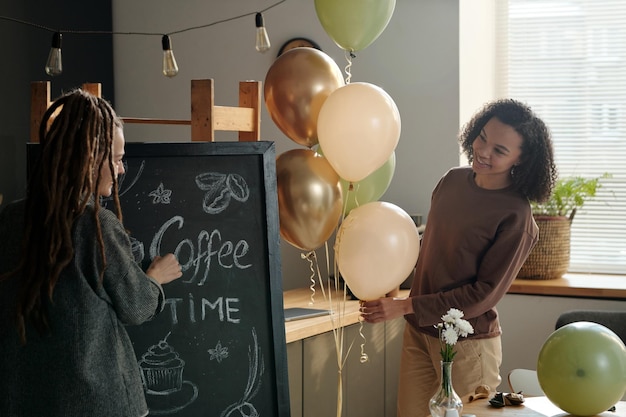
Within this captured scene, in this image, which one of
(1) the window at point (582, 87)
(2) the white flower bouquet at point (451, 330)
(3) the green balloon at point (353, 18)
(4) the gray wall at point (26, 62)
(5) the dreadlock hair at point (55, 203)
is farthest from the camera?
(1) the window at point (582, 87)

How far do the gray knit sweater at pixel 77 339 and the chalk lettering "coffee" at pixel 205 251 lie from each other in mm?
447

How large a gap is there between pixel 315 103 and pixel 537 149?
711mm

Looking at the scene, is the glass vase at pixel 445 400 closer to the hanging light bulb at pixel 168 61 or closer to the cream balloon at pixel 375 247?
the cream balloon at pixel 375 247

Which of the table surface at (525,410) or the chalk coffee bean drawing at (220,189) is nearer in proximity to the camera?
the table surface at (525,410)

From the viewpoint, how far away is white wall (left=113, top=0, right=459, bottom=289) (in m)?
4.04

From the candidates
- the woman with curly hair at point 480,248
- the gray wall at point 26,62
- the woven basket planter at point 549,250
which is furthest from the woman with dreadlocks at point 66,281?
the woven basket planter at point 549,250

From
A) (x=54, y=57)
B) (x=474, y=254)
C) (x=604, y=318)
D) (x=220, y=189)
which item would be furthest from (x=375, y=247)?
(x=604, y=318)

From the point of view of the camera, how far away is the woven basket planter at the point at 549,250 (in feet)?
13.0

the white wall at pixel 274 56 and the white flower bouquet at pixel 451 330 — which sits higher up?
the white wall at pixel 274 56

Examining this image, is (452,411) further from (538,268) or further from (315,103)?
(538,268)

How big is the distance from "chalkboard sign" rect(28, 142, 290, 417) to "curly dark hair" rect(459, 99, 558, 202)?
0.78 m

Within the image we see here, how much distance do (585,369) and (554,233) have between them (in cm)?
196

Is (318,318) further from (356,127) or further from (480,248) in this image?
(356,127)

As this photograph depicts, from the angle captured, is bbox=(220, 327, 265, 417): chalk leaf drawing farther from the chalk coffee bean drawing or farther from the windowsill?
the windowsill
